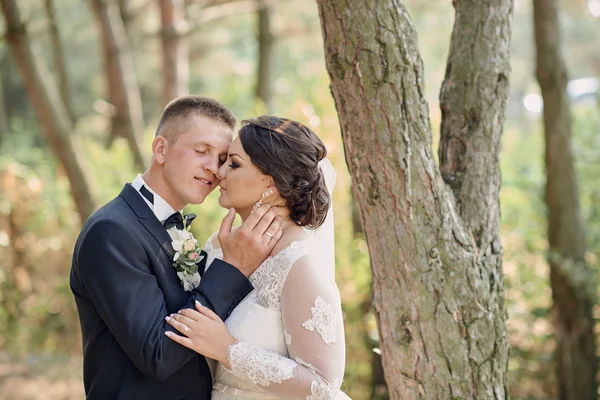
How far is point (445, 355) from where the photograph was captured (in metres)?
3.04

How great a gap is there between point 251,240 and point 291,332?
1.30 feet

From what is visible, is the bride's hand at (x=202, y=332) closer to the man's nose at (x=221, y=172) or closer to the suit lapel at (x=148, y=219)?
the suit lapel at (x=148, y=219)

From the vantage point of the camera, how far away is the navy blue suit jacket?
259 centimetres

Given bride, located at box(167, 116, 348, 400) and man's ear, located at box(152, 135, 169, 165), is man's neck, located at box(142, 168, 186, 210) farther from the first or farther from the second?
bride, located at box(167, 116, 348, 400)

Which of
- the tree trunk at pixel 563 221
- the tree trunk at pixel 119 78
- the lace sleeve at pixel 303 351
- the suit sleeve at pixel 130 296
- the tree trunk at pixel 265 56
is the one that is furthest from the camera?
the tree trunk at pixel 265 56

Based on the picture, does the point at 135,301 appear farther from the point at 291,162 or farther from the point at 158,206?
the point at 291,162

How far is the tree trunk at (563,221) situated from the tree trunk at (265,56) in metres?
6.23

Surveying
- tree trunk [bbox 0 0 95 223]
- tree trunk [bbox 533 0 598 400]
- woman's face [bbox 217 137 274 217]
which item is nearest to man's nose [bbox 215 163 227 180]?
woman's face [bbox 217 137 274 217]

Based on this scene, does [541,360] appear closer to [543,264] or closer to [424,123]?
[543,264]

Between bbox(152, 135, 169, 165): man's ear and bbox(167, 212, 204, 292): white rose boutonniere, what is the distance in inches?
13.0

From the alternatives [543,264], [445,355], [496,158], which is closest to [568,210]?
[543,264]

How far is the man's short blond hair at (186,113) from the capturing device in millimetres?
3127

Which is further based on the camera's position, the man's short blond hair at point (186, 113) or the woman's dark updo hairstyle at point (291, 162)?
the man's short blond hair at point (186, 113)

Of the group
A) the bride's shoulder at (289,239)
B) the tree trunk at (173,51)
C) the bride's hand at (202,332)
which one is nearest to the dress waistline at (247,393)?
the bride's hand at (202,332)
